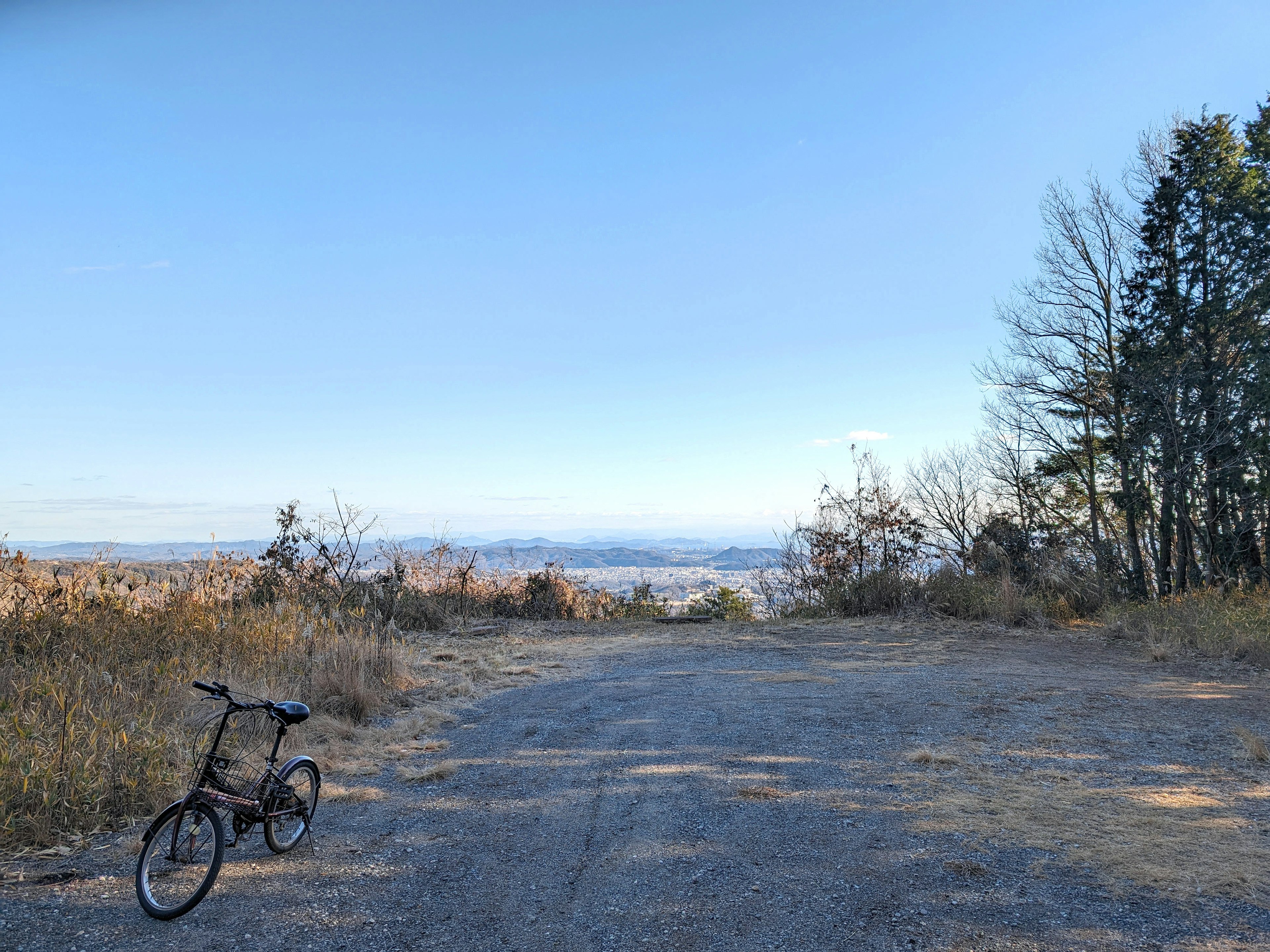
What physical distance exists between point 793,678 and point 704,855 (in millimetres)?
5236

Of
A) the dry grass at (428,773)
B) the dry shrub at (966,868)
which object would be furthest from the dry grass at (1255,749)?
the dry grass at (428,773)

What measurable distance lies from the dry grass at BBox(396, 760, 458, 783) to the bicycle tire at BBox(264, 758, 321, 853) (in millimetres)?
781

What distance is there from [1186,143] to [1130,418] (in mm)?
6480

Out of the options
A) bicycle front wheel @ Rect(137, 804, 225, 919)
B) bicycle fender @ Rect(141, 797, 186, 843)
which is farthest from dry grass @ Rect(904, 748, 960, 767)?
bicycle fender @ Rect(141, 797, 186, 843)

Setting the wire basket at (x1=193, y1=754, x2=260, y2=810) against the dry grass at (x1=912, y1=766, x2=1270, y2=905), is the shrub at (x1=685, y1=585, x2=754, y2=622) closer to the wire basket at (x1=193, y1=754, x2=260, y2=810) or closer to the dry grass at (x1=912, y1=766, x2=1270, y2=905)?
the dry grass at (x1=912, y1=766, x2=1270, y2=905)

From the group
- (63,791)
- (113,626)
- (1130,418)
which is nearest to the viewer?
(63,791)

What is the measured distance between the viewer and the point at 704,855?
3.74 metres

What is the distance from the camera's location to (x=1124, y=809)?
4219 millimetres

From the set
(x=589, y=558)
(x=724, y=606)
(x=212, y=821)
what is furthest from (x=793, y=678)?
(x=589, y=558)

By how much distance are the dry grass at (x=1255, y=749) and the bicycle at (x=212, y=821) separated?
636 centimetres

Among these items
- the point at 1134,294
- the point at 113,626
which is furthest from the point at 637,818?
the point at 1134,294

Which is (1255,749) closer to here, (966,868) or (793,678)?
(966,868)

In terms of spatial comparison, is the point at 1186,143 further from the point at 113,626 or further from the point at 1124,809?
the point at 113,626

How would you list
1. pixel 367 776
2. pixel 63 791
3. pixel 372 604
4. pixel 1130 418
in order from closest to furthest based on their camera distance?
pixel 63 791
pixel 367 776
pixel 372 604
pixel 1130 418
